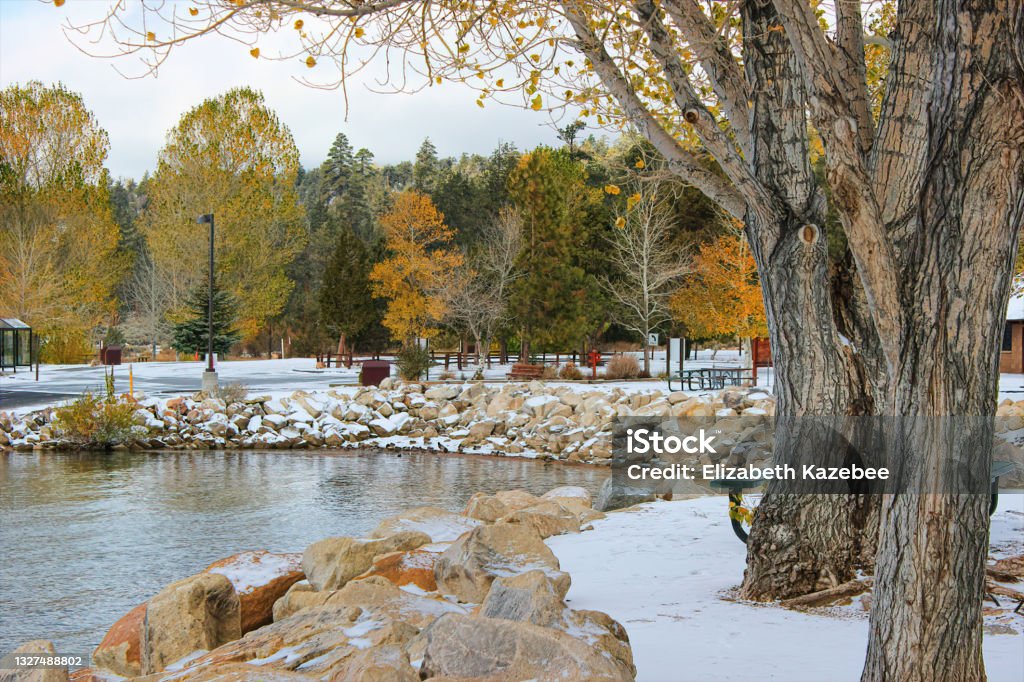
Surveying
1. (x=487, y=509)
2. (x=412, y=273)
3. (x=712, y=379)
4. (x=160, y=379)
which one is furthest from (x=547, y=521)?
(x=412, y=273)

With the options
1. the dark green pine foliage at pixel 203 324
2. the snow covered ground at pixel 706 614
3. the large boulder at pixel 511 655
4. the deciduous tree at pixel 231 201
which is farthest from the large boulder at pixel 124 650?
the deciduous tree at pixel 231 201

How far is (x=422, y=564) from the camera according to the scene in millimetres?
6461

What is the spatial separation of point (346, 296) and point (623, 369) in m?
18.2

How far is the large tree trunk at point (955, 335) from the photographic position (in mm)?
3408

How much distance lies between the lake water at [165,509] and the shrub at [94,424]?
3.05 feet

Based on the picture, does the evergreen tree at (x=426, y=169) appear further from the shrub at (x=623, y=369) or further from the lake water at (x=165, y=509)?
the lake water at (x=165, y=509)

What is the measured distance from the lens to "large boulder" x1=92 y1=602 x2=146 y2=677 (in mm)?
5910

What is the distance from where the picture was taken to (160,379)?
30.8 m

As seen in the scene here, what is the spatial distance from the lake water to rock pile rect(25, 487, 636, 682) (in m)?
2.03

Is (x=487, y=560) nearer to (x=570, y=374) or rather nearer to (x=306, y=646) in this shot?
(x=306, y=646)

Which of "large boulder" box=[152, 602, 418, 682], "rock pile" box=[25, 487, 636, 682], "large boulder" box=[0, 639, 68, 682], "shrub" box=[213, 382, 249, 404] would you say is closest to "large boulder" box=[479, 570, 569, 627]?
"rock pile" box=[25, 487, 636, 682]

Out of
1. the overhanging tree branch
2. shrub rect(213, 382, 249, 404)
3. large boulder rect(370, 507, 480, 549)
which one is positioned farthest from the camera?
shrub rect(213, 382, 249, 404)

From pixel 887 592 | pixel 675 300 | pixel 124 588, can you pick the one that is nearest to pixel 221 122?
pixel 675 300

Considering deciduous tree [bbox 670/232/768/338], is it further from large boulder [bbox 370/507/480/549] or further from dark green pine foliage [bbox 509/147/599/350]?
large boulder [bbox 370/507/480/549]
